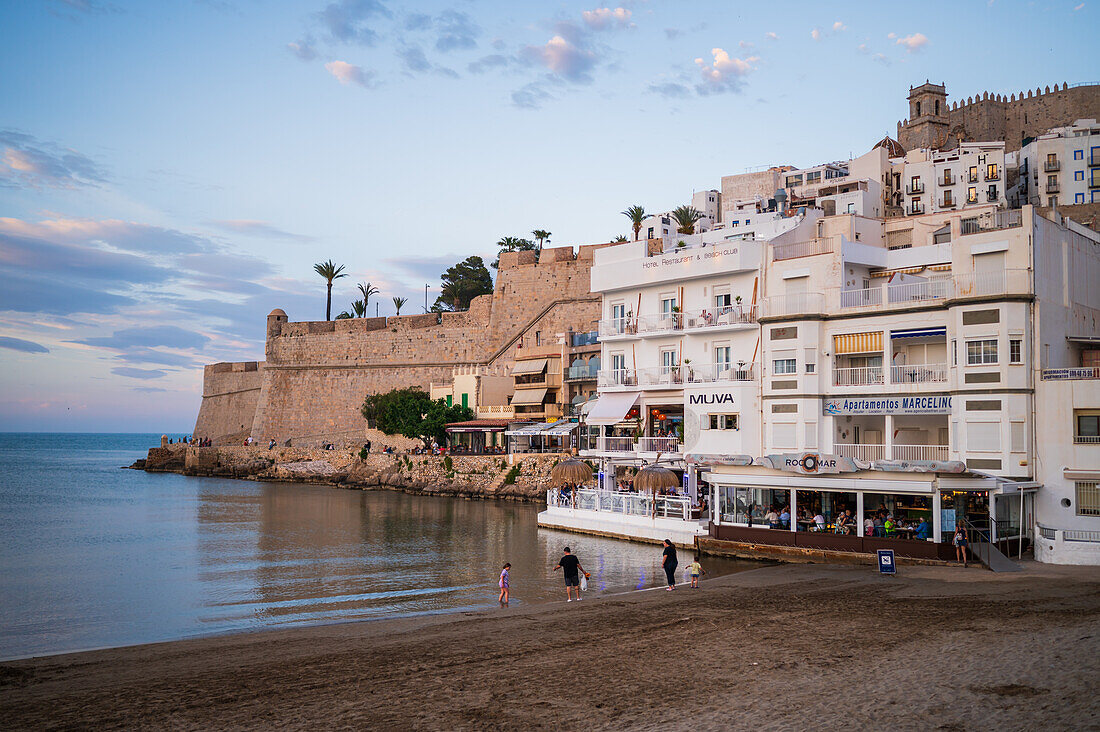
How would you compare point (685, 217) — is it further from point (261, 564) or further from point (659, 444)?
point (261, 564)

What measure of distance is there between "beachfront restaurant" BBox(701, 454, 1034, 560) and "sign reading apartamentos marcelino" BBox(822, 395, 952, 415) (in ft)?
12.9

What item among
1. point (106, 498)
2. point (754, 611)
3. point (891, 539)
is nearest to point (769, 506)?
point (891, 539)

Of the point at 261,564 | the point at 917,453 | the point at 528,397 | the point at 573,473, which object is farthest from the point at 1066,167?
the point at 261,564

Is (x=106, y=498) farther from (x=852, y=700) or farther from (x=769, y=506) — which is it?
(x=852, y=700)

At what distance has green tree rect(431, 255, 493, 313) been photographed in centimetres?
8325

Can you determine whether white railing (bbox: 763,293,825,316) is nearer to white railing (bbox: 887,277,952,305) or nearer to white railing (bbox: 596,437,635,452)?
white railing (bbox: 887,277,952,305)

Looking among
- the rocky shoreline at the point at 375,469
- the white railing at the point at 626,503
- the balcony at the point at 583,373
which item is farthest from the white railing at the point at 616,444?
the balcony at the point at 583,373

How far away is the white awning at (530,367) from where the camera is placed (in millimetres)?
59094

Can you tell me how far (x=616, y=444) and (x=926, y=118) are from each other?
6272 cm

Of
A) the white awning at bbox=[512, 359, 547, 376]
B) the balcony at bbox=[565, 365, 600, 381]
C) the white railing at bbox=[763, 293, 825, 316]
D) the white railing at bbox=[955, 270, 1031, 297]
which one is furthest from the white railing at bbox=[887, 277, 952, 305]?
the white awning at bbox=[512, 359, 547, 376]

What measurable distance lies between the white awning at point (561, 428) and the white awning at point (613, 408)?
36.0 ft

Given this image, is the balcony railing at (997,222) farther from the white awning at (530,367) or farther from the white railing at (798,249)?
the white awning at (530,367)

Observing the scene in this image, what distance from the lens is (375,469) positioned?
61969mm

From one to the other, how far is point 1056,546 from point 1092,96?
2613 inches
